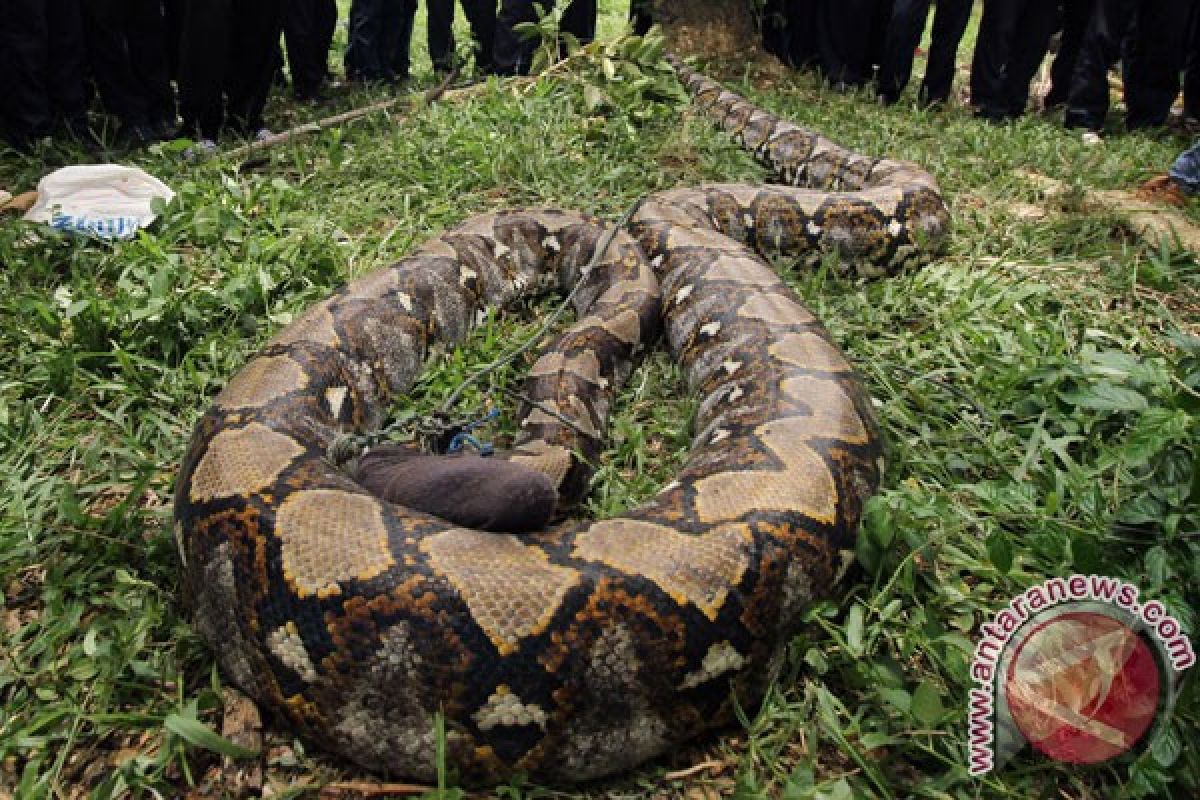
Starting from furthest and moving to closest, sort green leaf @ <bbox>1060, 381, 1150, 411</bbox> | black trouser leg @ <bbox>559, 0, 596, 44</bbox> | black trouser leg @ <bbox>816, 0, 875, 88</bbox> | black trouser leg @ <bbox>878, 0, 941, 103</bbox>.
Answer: black trouser leg @ <bbox>559, 0, 596, 44</bbox> < black trouser leg @ <bbox>816, 0, 875, 88</bbox> < black trouser leg @ <bbox>878, 0, 941, 103</bbox> < green leaf @ <bbox>1060, 381, 1150, 411</bbox>

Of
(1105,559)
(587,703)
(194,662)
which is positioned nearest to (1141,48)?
(1105,559)

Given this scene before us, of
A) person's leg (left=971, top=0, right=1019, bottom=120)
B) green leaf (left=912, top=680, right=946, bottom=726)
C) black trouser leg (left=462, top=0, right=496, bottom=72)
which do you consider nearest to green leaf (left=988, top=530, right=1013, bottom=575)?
green leaf (left=912, top=680, right=946, bottom=726)

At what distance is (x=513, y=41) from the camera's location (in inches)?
371

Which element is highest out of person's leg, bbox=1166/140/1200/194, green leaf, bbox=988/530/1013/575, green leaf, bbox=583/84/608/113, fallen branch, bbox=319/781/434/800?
green leaf, bbox=583/84/608/113

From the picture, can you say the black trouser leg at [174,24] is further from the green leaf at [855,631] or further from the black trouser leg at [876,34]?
the black trouser leg at [876,34]

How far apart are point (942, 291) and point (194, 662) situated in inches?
182

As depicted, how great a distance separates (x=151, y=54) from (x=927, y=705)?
309 inches

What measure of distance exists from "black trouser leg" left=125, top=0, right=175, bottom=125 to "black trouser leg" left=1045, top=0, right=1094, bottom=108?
10.3 metres

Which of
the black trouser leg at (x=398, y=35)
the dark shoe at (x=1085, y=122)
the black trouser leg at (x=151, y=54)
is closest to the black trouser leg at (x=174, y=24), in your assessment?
the black trouser leg at (x=151, y=54)

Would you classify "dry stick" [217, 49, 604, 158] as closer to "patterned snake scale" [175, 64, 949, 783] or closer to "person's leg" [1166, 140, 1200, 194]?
"patterned snake scale" [175, 64, 949, 783]

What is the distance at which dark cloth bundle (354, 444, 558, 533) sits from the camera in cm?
274

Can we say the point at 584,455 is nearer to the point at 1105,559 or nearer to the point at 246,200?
the point at 1105,559

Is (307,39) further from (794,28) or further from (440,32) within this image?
(794,28)

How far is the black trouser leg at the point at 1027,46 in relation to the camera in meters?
9.27
